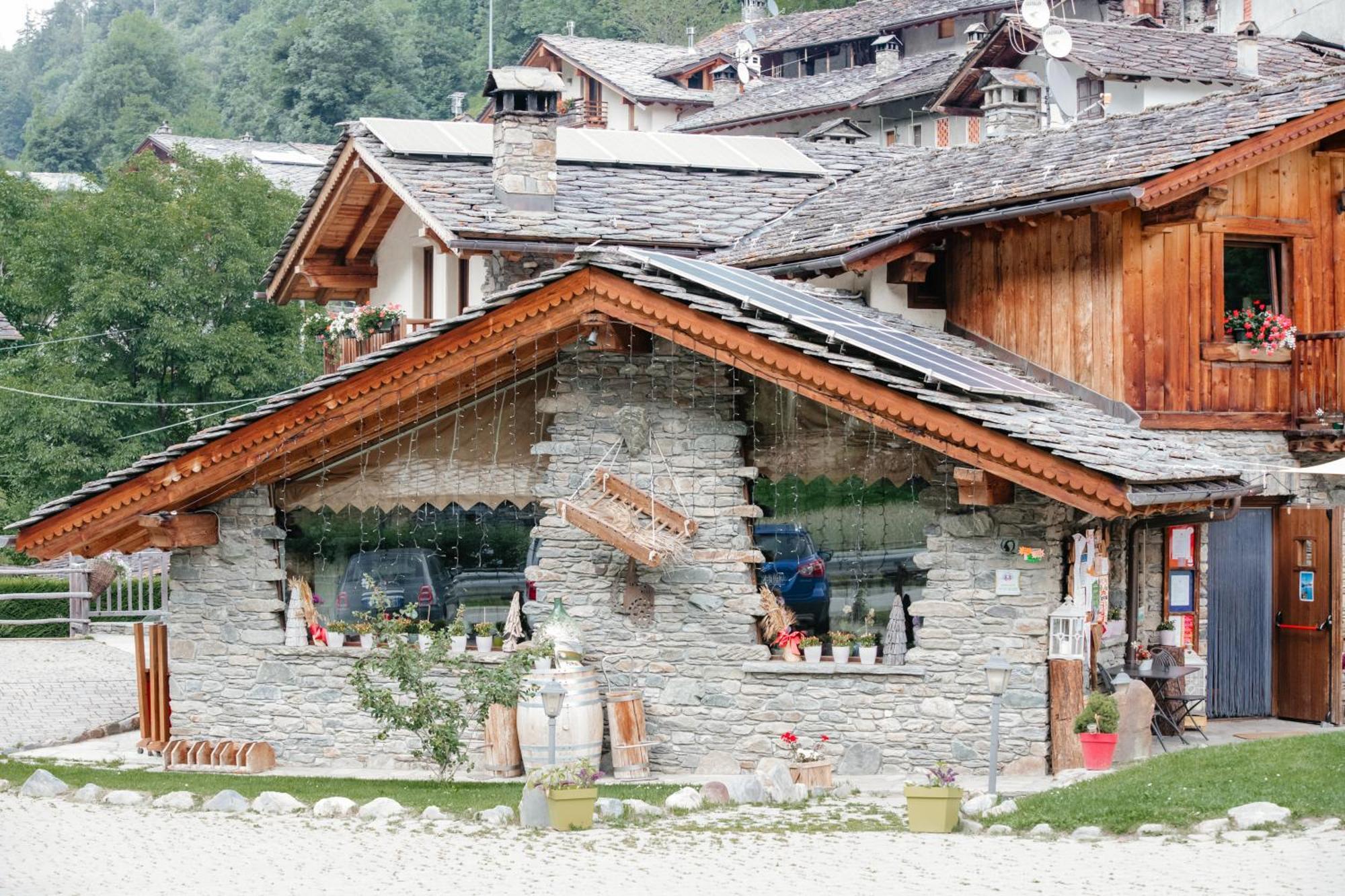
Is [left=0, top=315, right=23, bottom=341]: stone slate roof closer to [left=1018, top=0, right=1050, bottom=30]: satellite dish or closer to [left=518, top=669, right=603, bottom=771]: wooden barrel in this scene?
[left=1018, top=0, right=1050, bottom=30]: satellite dish

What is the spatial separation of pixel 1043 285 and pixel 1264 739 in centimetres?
510

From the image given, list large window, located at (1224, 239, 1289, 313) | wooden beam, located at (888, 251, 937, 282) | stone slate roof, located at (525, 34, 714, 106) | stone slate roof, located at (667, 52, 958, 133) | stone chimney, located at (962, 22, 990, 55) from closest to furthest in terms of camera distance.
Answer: large window, located at (1224, 239, 1289, 313)
wooden beam, located at (888, 251, 937, 282)
stone slate roof, located at (667, 52, 958, 133)
stone chimney, located at (962, 22, 990, 55)
stone slate roof, located at (525, 34, 714, 106)

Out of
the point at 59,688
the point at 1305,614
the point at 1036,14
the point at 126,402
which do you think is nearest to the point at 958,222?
the point at 1305,614

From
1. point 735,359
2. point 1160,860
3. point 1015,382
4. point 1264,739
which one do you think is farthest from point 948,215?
point 1160,860

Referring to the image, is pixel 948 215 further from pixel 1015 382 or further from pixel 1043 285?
pixel 1015 382

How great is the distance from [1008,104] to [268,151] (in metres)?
39.6

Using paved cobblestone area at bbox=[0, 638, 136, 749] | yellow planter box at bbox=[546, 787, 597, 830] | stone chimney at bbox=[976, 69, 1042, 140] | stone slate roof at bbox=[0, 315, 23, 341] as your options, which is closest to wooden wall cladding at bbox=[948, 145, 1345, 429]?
stone chimney at bbox=[976, 69, 1042, 140]

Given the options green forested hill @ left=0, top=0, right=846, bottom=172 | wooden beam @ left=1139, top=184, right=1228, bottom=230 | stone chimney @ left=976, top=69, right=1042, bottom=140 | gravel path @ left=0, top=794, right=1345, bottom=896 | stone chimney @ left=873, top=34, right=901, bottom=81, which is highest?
green forested hill @ left=0, top=0, right=846, bottom=172

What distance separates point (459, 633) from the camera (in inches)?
642

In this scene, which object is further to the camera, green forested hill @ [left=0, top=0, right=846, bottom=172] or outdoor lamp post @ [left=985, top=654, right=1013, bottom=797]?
green forested hill @ [left=0, top=0, right=846, bottom=172]

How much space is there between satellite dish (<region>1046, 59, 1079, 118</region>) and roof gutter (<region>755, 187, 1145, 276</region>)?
14.7 m

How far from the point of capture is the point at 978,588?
15.6 metres

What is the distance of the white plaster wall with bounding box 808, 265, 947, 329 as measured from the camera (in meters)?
19.5

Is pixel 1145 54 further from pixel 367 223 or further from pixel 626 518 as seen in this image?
pixel 626 518
